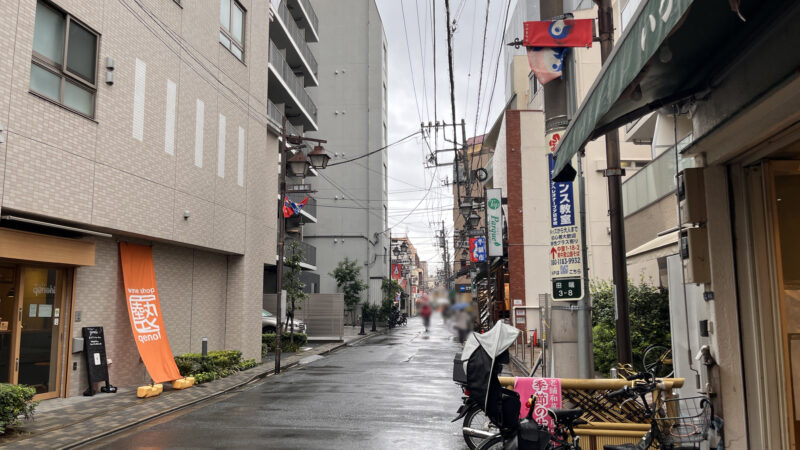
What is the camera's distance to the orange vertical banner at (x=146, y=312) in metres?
13.5

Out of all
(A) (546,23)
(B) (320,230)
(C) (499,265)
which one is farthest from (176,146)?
(B) (320,230)

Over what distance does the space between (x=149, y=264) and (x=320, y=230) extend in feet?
124

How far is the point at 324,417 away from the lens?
1006 centimetres

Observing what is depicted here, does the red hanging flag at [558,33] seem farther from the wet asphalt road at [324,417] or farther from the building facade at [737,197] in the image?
the wet asphalt road at [324,417]

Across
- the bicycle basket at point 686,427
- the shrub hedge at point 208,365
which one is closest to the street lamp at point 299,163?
the shrub hedge at point 208,365

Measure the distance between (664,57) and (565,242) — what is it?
152 inches

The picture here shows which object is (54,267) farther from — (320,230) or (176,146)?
(320,230)

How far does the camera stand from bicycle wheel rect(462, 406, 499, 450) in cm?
761

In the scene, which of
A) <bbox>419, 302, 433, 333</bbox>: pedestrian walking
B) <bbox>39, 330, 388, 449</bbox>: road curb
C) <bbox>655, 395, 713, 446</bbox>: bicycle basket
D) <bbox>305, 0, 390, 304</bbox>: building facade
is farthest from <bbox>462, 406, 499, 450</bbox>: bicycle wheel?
<bbox>305, 0, 390, 304</bbox>: building facade

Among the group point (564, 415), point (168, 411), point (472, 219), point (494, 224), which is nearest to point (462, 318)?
point (564, 415)

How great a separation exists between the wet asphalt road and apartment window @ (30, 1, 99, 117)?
21.5 feet

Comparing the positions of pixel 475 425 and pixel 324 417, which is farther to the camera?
pixel 324 417

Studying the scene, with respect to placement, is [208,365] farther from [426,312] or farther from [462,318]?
[462,318]

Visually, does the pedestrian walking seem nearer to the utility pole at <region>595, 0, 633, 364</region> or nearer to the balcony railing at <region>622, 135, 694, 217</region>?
the utility pole at <region>595, 0, 633, 364</region>
